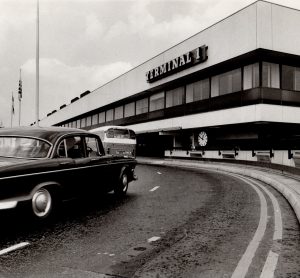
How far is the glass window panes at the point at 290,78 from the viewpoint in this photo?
24.5m

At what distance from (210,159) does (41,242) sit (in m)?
21.7

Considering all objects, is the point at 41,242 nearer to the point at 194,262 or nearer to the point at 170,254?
the point at 170,254

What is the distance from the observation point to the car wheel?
5.98 meters

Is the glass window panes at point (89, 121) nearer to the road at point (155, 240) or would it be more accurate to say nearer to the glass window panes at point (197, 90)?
the glass window panes at point (197, 90)

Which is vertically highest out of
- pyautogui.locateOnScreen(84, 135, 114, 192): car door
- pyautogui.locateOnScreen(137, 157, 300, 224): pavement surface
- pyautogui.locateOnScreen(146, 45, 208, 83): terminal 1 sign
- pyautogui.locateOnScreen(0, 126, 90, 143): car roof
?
pyautogui.locateOnScreen(146, 45, 208, 83): terminal 1 sign

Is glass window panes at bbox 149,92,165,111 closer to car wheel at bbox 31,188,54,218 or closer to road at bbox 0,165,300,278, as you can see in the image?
road at bbox 0,165,300,278

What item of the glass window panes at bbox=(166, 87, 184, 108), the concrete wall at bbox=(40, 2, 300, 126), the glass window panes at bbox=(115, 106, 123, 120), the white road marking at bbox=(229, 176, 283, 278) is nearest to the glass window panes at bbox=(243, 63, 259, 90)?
the concrete wall at bbox=(40, 2, 300, 126)

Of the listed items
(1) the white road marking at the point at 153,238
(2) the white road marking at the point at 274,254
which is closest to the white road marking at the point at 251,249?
(2) the white road marking at the point at 274,254

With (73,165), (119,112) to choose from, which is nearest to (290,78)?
(73,165)

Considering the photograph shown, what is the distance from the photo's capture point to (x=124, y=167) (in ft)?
31.2

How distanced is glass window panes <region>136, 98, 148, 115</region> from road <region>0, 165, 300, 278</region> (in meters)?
31.3

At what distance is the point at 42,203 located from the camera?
6.11 meters

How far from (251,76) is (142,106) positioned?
1821cm

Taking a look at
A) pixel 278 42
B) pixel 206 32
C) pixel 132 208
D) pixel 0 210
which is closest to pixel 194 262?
pixel 0 210
